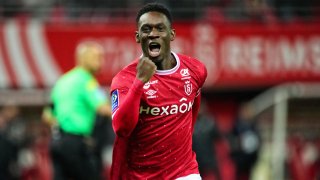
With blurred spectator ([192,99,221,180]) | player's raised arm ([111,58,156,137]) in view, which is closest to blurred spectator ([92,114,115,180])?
blurred spectator ([192,99,221,180])

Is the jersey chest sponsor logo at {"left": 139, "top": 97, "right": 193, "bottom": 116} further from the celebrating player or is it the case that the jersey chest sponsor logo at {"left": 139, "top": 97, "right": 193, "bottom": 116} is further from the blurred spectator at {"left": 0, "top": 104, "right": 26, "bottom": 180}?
the blurred spectator at {"left": 0, "top": 104, "right": 26, "bottom": 180}

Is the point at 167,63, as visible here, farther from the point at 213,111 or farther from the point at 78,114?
the point at 213,111

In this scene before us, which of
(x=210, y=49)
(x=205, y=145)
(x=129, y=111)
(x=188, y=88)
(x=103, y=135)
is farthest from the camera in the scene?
(x=210, y=49)

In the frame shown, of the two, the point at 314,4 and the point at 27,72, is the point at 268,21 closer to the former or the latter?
the point at 314,4

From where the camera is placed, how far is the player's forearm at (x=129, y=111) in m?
6.52

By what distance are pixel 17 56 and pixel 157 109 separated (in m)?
11.2

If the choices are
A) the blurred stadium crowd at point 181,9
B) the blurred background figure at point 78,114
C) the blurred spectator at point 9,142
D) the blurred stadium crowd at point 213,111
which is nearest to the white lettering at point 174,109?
the blurred background figure at point 78,114

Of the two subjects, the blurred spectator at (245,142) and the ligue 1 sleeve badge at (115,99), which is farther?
the blurred spectator at (245,142)

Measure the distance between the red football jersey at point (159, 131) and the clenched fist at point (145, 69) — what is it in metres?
0.18

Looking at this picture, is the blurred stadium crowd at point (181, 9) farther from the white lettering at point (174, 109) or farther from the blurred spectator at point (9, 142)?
the white lettering at point (174, 109)

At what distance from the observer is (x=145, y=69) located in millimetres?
6570

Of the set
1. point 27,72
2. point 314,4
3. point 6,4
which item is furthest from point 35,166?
point 314,4

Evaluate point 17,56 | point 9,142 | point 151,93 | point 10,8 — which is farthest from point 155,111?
point 10,8

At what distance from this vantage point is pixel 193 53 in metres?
18.1
